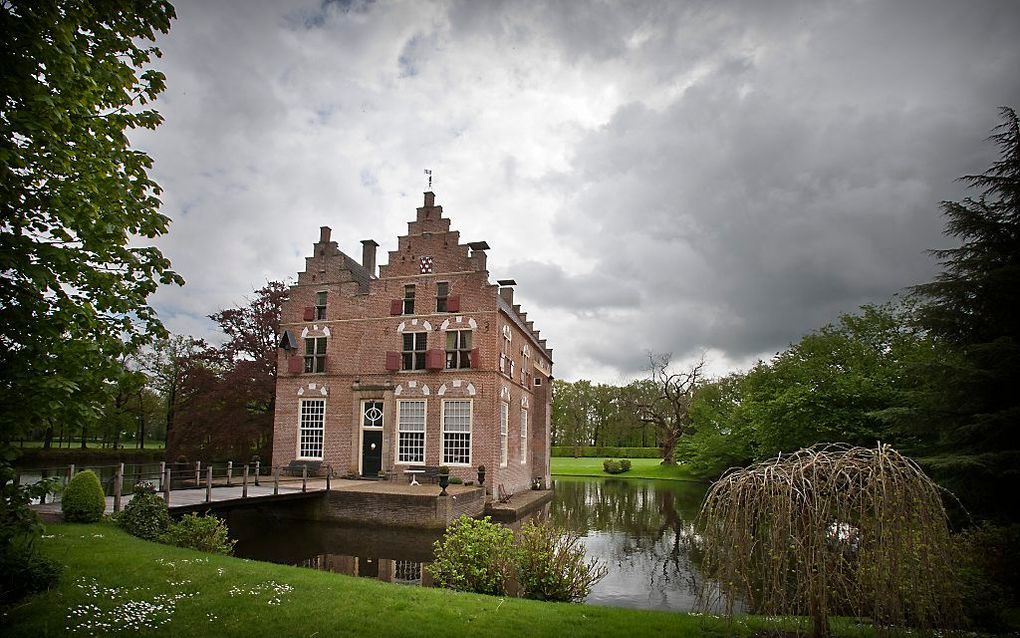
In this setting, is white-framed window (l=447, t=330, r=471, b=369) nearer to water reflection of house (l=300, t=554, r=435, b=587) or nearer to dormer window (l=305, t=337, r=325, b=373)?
dormer window (l=305, t=337, r=325, b=373)

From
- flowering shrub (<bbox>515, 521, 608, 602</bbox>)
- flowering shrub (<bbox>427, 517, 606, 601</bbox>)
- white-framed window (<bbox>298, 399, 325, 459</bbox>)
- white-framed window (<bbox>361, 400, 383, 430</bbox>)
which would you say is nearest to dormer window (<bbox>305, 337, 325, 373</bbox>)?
white-framed window (<bbox>298, 399, 325, 459</bbox>)

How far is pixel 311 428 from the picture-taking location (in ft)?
90.7

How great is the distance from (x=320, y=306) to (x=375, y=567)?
16828 mm

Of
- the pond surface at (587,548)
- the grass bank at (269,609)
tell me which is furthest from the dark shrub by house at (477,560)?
the pond surface at (587,548)

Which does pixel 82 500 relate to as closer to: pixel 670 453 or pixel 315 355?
pixel 315 355

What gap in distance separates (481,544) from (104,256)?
26.1 ft

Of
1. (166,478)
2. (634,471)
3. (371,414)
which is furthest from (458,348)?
(634,471)

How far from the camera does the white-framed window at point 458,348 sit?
2583 cm

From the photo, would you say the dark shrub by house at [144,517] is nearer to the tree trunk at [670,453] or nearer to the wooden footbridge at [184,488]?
the wooden footbridge at [184,488]

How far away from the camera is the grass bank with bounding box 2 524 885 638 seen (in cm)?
697

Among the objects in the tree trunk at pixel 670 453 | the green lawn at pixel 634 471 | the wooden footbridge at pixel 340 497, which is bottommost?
the green lawn at pixel 634 471

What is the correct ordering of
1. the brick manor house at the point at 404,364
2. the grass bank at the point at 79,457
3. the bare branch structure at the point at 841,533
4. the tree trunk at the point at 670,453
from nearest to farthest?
the bare branch structure at the point at 841,533, the brick manor house at the point at 404,364, the grass bank at the point at 79,457, the tree trunk at the point at 670,453

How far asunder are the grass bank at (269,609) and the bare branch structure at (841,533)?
3.96 feet

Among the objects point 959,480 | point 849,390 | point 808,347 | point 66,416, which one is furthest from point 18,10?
point 808,347
